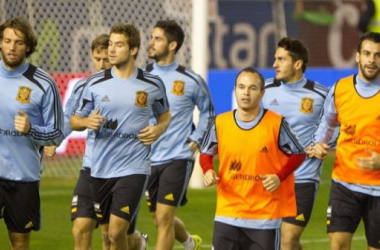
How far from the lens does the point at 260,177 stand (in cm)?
919

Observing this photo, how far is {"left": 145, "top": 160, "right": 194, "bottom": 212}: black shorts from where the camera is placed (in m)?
11.9

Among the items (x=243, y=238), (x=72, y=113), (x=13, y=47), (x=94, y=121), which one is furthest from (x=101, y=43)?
(x=243, y=238)

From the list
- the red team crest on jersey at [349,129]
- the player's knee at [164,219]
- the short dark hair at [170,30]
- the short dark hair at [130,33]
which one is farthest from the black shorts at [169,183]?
the red team crest on jersey at [349,129]

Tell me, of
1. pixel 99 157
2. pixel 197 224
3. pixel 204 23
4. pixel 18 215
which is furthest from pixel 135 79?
pixel 204 23

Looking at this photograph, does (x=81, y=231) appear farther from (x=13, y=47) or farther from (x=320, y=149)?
(x=320, y=149)

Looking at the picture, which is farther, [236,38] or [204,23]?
[236,38]

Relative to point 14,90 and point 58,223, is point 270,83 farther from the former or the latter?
point 58,223

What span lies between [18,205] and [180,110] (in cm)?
306

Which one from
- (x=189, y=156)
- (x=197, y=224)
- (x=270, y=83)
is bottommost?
(x=197, y=224)

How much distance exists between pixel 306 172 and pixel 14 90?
10.1 ft

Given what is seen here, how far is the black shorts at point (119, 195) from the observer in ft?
34.1

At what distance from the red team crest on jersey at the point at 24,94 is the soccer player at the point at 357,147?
2.37 metres

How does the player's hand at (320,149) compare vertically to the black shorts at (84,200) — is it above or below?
above

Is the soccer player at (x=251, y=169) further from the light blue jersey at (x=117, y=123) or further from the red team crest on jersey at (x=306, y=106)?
the red team crest on jersey at (x=306, y=106)
